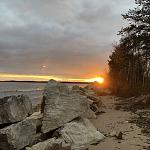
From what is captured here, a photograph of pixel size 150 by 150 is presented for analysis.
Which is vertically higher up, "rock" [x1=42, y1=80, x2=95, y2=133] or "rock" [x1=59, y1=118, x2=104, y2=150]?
"rock" [x1=42, y1=80, x2=95, y2=133]

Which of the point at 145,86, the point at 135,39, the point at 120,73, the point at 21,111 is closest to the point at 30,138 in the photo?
the point at 21,111

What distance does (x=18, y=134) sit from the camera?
10.8 metres

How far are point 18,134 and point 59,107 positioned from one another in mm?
2610

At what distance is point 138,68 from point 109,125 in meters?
35.3

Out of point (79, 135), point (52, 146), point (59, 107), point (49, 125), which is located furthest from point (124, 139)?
point (52, 146)

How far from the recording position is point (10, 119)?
1198 centimetres

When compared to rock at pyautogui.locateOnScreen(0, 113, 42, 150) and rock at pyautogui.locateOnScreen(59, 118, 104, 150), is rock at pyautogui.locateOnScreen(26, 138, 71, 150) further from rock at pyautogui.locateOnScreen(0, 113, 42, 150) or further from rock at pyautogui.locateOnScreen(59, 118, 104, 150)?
rock at pyautogui.locateOnScreen(59, 118, 104, 150)

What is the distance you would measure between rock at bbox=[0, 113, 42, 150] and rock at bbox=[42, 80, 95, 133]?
2.01 feet

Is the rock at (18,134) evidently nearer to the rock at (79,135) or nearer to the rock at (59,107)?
the rock at (59,107)

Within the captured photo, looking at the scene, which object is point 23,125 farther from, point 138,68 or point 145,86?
point 138,68

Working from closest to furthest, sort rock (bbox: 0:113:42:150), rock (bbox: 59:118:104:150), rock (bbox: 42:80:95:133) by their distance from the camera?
rock (bbox: 0:113:42:150), rock (bbox: 59:118:104:150), rock (bbox: 42:80:95:133)

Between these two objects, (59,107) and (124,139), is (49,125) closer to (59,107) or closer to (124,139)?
(59,107)

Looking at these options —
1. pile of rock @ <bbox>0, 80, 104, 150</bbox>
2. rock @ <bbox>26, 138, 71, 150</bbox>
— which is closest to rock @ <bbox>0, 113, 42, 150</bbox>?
pile of rock @ <bbox>0, 80, 104, 150</bbox>

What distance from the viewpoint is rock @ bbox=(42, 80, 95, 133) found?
12.3m
